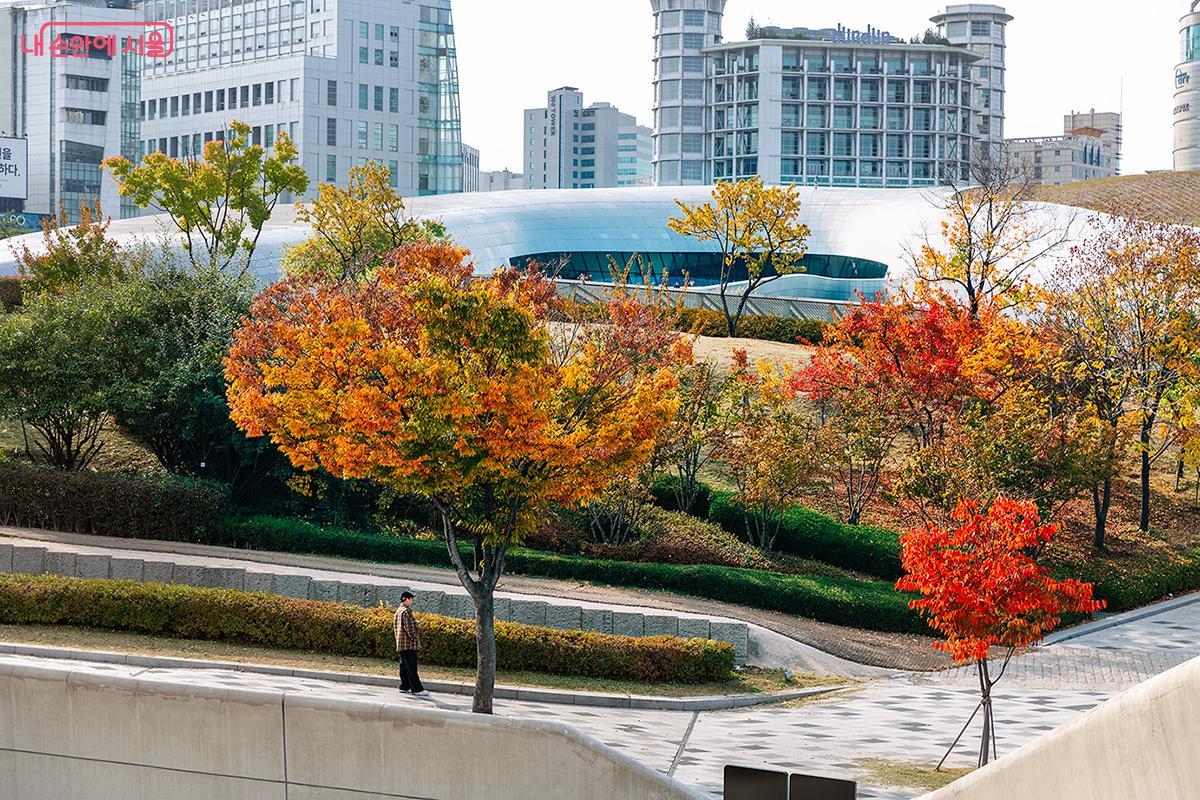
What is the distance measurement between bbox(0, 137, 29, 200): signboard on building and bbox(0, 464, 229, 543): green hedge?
91748mm

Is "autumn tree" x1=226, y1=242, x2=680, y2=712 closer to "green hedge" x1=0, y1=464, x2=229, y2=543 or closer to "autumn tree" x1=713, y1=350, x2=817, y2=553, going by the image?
"green hedge" x1=0, y1=464, x2=229, y2=543

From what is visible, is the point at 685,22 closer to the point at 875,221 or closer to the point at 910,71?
the point at 910,71

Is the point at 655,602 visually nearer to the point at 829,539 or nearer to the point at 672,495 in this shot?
the point at 829,539

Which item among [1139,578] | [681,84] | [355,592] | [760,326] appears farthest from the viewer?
[681,84]

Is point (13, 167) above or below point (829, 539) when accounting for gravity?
above

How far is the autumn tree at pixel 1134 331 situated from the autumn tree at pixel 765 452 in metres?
6.09

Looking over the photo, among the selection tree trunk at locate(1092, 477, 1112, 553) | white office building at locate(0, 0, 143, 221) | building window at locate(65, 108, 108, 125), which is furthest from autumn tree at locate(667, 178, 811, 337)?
building window at locate(65, 108, 108, 125)

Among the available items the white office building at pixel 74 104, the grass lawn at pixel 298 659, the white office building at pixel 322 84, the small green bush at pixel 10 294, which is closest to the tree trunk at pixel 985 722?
the grass lawn at pixel 298 659

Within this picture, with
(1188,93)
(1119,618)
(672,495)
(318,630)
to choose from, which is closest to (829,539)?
(672,495)

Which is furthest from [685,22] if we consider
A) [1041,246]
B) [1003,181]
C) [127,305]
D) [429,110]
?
[127,305]

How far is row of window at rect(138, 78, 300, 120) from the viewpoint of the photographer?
12212 centimetres

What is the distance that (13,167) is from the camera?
110562 mm

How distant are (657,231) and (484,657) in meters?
57.8

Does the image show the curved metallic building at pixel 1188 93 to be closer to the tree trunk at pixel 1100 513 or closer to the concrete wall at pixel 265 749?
the tree trunk at pixel 1100 513
